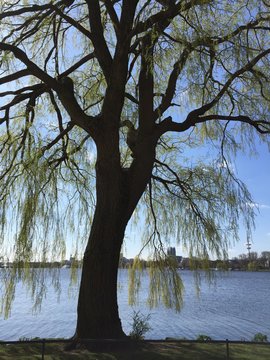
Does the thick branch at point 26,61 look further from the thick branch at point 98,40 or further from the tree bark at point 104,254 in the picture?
the tree bark at point 104,254

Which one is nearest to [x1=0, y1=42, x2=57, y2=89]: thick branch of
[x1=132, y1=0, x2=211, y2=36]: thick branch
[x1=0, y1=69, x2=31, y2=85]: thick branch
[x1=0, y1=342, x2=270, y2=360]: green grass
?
[x1=0, y1=69, x2=31, y2=85]: thick branch

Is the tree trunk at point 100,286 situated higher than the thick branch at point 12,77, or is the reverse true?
the thick branch at point 12,77

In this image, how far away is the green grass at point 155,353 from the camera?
4.99 meters

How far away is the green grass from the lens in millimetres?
4992

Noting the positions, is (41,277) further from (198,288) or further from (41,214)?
(198,288)

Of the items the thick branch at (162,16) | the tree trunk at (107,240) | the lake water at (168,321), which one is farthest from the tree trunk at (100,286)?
the thick branch at (162,16)

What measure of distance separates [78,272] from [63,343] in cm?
206

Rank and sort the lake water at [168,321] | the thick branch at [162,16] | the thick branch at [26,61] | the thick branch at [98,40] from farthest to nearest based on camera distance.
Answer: the lake water at [168,321]
the thick branch at [98,40]
the thick branch at [26,61]
the thick branch at [162,16]

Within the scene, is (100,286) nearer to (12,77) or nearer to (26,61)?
(12,77)

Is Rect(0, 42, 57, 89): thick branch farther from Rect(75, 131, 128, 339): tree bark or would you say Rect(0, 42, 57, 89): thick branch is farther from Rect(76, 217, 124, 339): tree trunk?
Rect(76, 217, 124, 339): tree trunk

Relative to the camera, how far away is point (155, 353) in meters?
5.24

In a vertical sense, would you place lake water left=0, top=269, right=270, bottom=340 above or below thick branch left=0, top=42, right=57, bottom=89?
below

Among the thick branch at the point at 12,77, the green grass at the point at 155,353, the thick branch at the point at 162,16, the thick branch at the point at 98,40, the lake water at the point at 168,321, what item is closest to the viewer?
the green grass at the point at 155,353

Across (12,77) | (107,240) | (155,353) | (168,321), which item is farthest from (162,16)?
(168,321)
